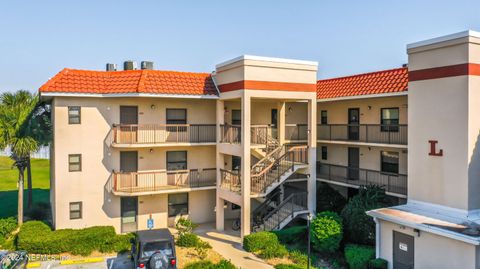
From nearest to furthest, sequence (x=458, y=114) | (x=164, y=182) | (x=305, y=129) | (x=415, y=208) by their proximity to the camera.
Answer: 1. (x=458, y=114)
2. (x=415, y=208)
3. (x=164, y=182)
4. (x=305, y=129)

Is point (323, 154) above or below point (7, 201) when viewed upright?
above

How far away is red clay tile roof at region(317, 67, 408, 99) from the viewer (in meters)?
19.2

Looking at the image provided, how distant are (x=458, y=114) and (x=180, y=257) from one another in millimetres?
13061

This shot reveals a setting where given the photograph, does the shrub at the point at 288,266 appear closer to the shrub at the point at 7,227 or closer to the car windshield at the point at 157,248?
the car windshield at the point at 157,248

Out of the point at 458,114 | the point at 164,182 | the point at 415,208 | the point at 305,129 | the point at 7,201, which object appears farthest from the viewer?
the point at 7,201

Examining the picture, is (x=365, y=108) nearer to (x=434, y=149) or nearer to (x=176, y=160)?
(x=434, y=149)

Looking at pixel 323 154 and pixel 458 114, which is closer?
pixel 458 114

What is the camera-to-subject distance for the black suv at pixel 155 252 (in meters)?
14.4

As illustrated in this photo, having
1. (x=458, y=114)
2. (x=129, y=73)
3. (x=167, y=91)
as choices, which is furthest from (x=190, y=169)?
(x=458, y=114)

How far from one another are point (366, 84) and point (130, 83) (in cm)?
1283

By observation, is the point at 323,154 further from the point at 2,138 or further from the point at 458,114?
the point at 2,138

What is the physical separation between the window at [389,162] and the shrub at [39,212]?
19779 mm

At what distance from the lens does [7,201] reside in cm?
2755

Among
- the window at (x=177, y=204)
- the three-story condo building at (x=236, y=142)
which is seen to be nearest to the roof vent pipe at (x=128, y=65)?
the three-story condo building at (x=236, y=142)
